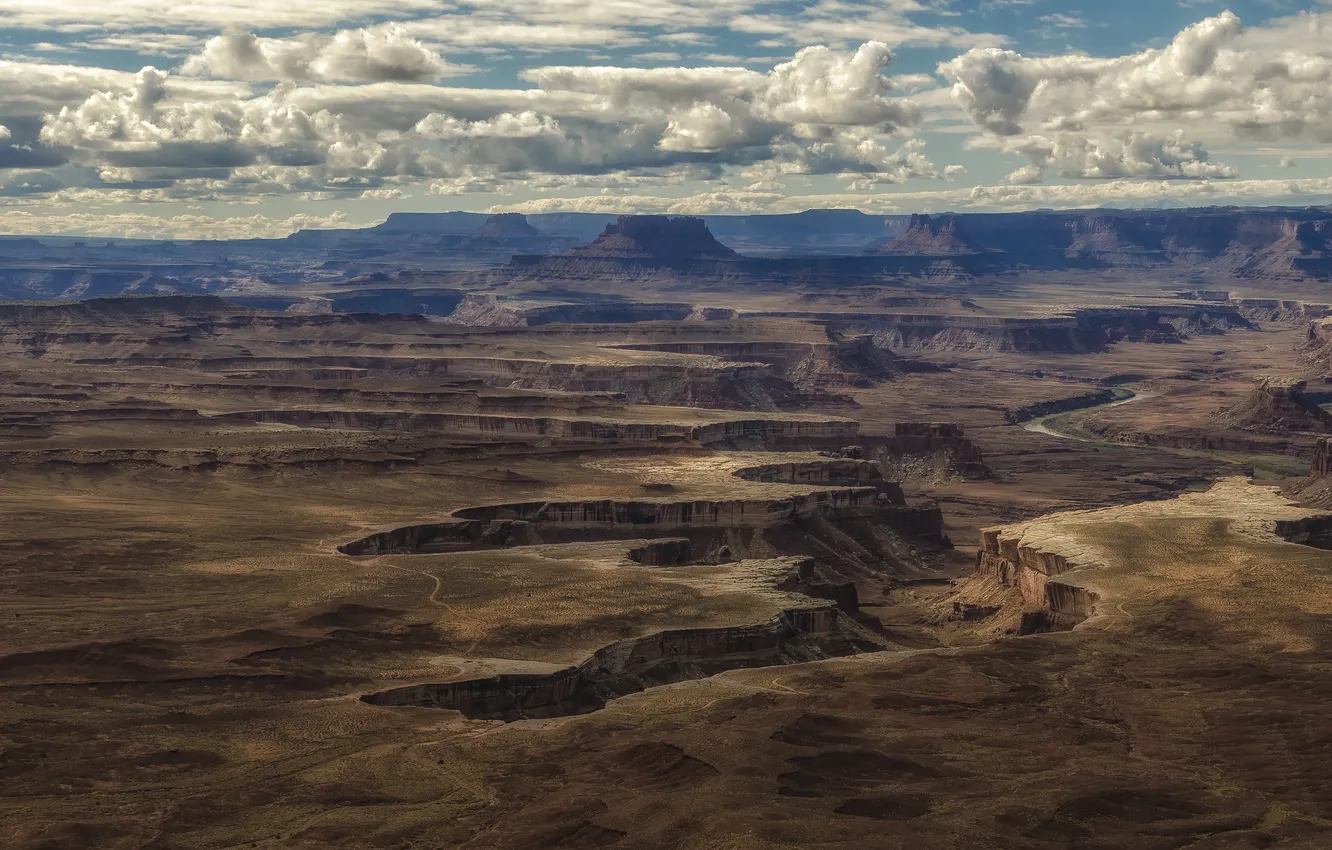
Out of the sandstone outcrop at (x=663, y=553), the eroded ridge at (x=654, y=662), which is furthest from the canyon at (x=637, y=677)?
the sandstone outcrop at (x=663, y=553)

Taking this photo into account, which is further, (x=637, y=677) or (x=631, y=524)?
(x=631, y=524)

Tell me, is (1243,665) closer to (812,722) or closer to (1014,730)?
(1014,730)

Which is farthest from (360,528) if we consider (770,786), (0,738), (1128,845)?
(1128,845)

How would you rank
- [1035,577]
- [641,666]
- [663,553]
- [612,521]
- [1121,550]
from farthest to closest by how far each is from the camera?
[612,521], [663,553], [1121,550], [1035,577], [641,666]

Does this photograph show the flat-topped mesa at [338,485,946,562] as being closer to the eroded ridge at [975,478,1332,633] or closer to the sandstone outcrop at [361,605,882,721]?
the eroded ridge at [975,478,1332,633]

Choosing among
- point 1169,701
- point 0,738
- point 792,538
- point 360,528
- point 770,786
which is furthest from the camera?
point 792,538

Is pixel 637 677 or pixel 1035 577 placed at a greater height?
pixel 637 677

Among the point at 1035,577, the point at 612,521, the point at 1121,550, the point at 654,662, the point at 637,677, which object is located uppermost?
the point at 654,662

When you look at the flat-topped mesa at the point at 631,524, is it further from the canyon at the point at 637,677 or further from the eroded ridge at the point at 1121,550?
the eroded ridge at the point at 1121,550

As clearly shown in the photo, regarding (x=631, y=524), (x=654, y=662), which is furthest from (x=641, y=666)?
(x=631, y=524)

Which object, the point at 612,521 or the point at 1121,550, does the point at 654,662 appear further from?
the point at 612,521

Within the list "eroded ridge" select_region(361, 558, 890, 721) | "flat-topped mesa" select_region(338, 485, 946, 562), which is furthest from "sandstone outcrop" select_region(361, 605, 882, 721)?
"flat-topped mesa" select_region(338, 485, 946, 562)
